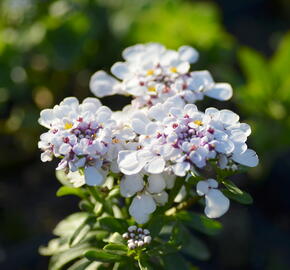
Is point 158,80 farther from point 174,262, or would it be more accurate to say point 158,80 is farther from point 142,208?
point 174,262

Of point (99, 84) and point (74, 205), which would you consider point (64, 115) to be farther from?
point (74, 205)

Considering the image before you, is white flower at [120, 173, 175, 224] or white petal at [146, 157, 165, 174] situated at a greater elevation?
white petal at [146, 157, 165, 174]

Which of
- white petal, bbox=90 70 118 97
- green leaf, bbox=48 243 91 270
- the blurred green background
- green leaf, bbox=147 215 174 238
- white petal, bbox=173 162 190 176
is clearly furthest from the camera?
the blurred green background

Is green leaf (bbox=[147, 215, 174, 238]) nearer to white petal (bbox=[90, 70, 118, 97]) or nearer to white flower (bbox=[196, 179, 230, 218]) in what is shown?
white flower (bbox=[196, 179, 230, 218])

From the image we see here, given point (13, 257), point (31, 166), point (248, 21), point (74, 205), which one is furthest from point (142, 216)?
point (248, 21)

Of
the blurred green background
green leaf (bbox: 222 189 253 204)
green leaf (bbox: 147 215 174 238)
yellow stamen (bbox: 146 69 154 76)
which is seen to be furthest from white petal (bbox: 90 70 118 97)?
the blurred green background

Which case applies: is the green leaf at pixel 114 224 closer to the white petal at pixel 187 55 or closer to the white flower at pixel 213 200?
the white flower at pixel 213 200

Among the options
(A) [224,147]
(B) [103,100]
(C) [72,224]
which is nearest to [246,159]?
(A) [224,147]
